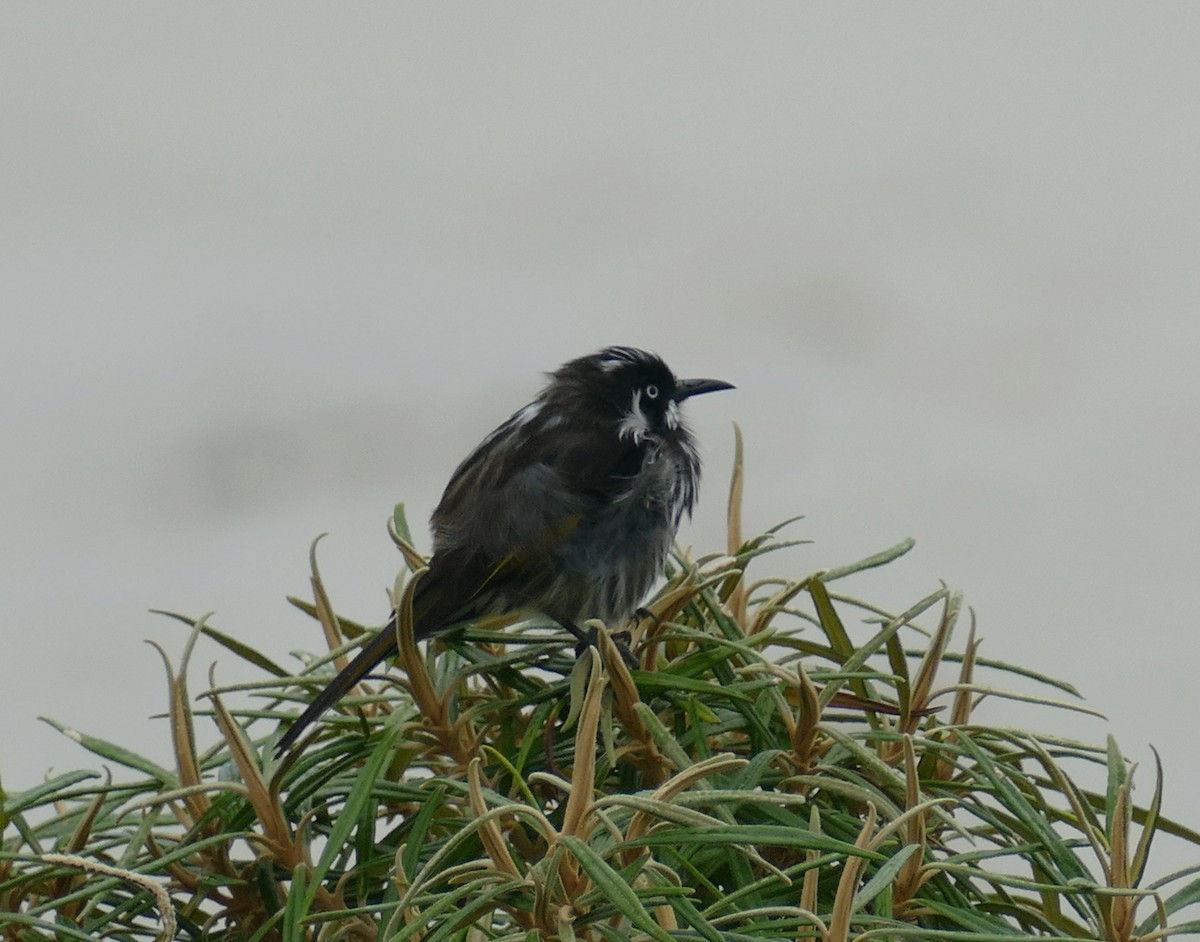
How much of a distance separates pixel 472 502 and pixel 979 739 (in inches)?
41.1

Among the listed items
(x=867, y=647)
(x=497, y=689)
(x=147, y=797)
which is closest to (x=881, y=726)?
(x=867, y=647)

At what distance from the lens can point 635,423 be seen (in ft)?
8.21

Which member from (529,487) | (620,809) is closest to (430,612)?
(529,487)

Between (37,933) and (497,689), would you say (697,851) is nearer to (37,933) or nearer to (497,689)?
(497,689)

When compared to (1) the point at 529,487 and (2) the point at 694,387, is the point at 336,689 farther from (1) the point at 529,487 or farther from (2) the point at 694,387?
(2) the point at 694,387

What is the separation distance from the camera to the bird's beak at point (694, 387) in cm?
262

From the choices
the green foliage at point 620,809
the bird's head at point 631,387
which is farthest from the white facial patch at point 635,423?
the green foliage at point 620,809

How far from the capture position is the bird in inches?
86.8

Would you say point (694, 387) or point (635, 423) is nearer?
point (635, 423)

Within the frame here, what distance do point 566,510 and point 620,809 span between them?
1079 mm

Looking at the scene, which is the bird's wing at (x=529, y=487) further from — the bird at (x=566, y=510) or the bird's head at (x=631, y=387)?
the bird's head at (x=631, y=387)

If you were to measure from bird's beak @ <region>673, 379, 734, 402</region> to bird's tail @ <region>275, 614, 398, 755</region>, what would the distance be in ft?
3.88

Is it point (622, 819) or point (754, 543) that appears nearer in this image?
point (622, 819)

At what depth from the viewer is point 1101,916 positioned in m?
1.18
